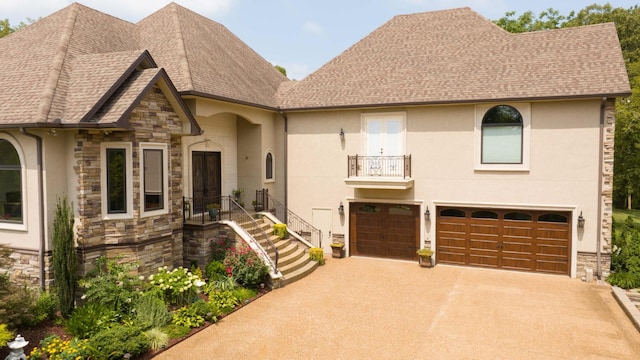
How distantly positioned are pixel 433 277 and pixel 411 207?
298cm

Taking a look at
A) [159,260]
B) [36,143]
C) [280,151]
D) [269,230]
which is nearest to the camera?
[36,143]

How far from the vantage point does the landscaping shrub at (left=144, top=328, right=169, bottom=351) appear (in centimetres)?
855

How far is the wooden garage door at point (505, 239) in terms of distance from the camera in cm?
1427

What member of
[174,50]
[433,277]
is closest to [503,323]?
[433,277]

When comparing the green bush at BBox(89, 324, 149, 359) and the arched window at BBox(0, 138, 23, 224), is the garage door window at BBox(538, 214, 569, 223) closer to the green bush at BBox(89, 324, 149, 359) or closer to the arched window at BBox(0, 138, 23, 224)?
the green bush at BBox(89, 324, 149, 359)

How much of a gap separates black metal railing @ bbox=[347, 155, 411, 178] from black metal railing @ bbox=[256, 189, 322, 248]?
9.68 ft

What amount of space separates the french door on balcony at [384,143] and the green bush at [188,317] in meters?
8.67

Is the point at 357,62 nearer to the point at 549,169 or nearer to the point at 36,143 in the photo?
A: the point at 549,169

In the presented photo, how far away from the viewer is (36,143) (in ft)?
32.6

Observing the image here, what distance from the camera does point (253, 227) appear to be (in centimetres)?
1477

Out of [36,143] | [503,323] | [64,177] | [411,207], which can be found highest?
[36,143]

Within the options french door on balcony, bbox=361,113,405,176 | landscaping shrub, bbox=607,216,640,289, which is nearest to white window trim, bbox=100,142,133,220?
french door on balcony, bbox=361,113,405,176

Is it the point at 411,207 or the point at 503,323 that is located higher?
the point at 411,207

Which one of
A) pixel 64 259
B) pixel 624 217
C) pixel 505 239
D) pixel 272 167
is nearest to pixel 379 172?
pixel 272 167
